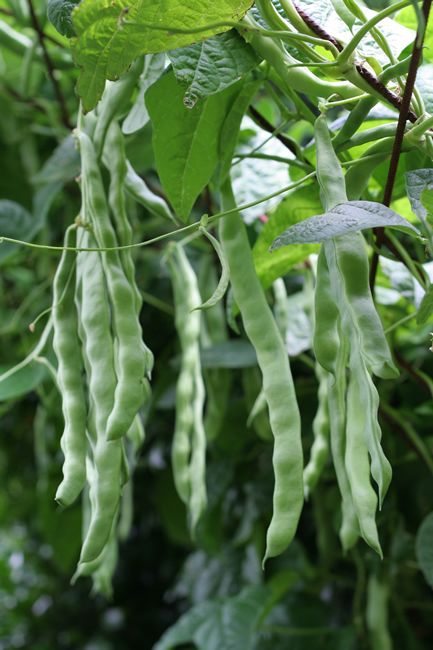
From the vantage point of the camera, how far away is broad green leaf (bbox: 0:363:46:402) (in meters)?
0.91

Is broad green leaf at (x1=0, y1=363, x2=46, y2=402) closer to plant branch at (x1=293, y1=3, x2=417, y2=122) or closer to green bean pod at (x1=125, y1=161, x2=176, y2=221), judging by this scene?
green bean pod at (x1=125, y1=161, x2=176, y2=221)

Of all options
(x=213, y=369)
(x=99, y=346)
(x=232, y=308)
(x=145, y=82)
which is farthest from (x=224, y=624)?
(x=145, y=82)

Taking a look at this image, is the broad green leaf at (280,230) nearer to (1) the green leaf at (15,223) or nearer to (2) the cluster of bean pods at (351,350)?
(2) the cluster of bean pods at (351,350)

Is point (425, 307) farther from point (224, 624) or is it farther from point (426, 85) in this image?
point (224, 624)

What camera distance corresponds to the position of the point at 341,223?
45cm

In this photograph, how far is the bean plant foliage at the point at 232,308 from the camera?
521 millimetres

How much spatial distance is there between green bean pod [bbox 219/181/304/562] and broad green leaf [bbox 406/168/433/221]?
129 mm

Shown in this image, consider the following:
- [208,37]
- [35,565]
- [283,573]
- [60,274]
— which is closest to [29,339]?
[283,573]

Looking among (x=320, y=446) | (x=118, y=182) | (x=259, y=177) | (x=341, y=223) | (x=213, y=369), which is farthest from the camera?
(x=213, y=369)

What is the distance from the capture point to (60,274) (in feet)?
2.05

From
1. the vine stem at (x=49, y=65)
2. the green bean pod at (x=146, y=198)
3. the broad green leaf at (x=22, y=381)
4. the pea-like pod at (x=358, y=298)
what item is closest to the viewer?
the pea-like pod at (x=358, y=298)

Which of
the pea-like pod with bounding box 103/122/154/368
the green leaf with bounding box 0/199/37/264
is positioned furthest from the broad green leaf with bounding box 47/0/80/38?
the green leaf with bounding box 0/199/37/264

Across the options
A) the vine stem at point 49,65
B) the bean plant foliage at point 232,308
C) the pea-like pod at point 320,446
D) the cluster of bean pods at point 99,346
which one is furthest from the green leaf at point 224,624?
the vine stem at point 49,65

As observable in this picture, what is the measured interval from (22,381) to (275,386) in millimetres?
488
